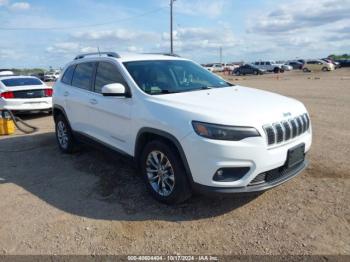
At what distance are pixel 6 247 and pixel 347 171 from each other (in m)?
4.65

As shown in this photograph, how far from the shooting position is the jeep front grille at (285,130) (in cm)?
380

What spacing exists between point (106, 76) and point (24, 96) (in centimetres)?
689

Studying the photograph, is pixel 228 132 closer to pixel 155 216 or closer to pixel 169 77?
pixel 155 216

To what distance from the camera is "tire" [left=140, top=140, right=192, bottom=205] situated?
406 centimetres

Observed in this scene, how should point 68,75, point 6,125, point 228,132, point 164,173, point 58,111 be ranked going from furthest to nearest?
point 6,125, point 58,111, point 68,75, point 164,173, point 228,132

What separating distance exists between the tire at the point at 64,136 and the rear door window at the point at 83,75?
853 millimetres

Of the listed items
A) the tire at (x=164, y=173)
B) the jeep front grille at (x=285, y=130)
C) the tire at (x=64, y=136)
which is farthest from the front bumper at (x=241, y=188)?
the tire at (x=64, y=136)

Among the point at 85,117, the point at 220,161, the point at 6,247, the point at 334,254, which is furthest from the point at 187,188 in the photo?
the point at 85,117

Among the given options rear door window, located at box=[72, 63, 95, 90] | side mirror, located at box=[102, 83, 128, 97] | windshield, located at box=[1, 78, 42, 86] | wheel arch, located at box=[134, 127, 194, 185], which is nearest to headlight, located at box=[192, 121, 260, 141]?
wheel arch, located at box=[134, 127, 194, 185]

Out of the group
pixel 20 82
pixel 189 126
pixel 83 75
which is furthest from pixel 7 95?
pixel 189 126

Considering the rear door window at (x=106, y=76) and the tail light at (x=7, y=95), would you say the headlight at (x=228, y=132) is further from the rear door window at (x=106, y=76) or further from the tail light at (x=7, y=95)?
the tail light at (x=7, y=95)

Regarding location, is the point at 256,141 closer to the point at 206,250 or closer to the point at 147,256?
the point at 206,250

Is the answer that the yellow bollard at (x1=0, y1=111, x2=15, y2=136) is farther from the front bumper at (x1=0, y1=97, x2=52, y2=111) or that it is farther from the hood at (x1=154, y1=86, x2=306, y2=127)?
the hood at (x1=154, y1=86, x2=306, y2=127)

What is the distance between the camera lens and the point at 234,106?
13.3 feet
